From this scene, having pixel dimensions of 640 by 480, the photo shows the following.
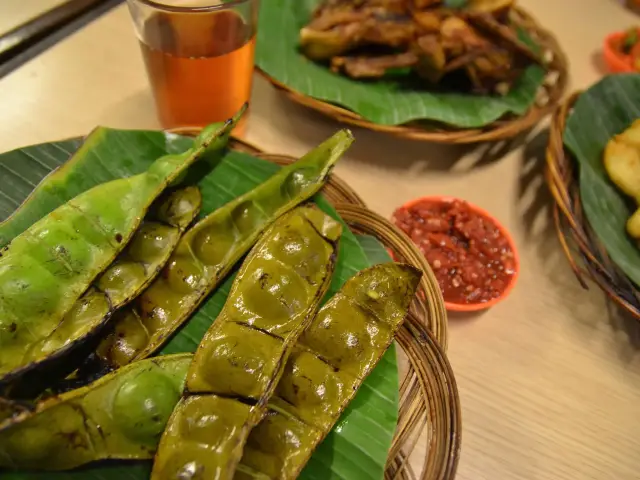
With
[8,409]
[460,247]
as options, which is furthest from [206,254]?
[460,247]

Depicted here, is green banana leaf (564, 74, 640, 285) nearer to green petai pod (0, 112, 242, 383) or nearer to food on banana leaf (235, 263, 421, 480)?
food on banana leaf (235, 263, 421, 480)

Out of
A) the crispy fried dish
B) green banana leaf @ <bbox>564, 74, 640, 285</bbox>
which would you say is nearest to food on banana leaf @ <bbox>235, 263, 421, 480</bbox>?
green banana leaf @ <bbox>564, 74, 640, 285</bbox>

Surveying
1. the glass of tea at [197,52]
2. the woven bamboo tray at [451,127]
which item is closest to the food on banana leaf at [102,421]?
the glass of tea at [197,52]

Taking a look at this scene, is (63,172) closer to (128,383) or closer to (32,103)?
(128,383)

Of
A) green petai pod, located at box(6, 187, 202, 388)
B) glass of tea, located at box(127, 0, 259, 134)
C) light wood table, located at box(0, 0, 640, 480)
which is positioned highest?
glass of tea, located at box(127, 0, 259, 134)

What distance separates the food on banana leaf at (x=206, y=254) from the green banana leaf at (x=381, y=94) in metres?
0.53

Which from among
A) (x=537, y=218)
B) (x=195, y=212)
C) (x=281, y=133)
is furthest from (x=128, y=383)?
(x=537, y=218)

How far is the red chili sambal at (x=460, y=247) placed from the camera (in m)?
1.74

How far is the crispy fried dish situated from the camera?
7.28ft

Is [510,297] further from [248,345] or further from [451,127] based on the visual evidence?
[248,345]

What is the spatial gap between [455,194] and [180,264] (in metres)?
1.20

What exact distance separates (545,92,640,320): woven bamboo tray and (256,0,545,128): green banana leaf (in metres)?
0.22

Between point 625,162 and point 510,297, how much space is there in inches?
27.2

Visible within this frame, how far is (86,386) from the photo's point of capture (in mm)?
1132
